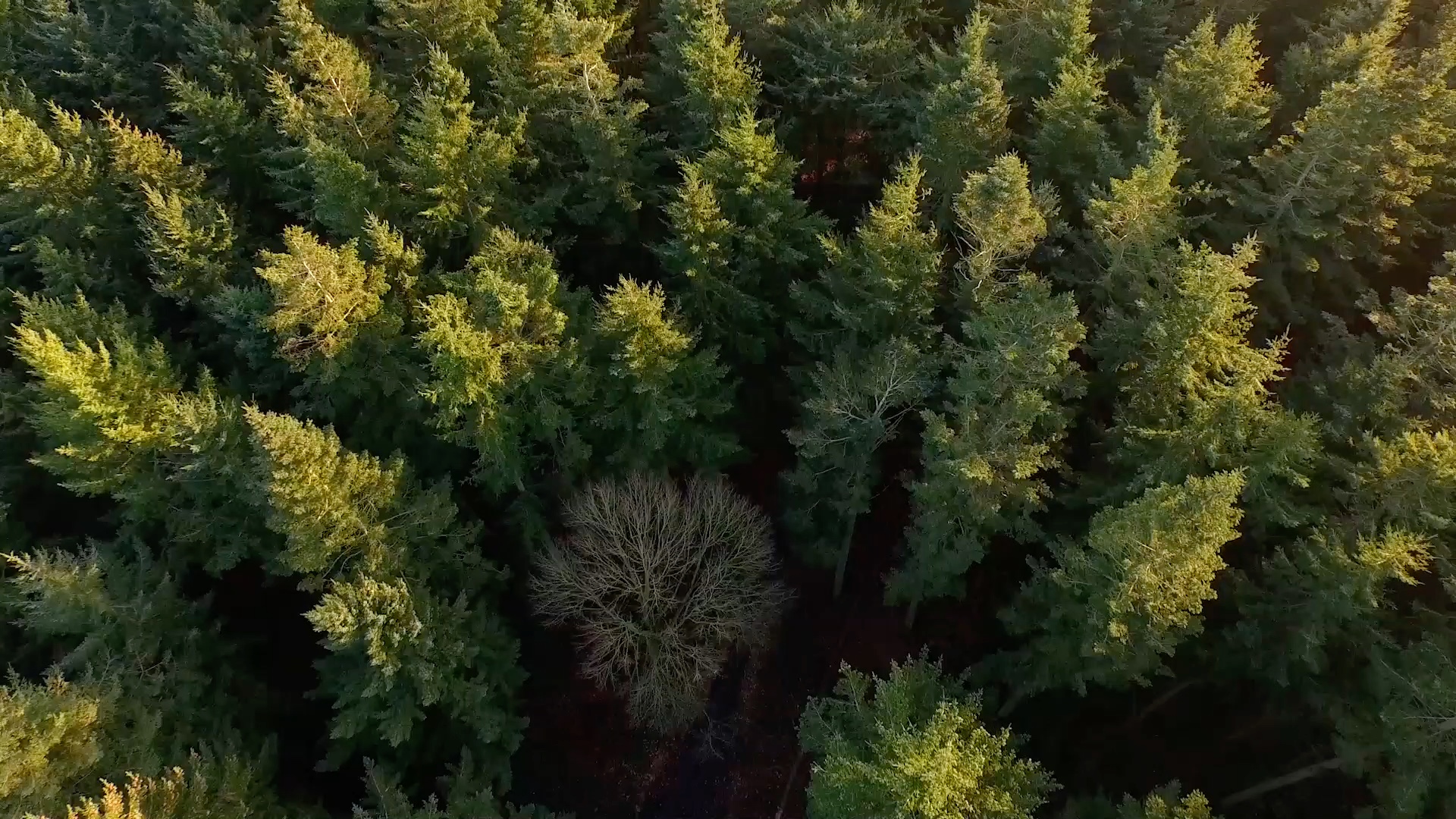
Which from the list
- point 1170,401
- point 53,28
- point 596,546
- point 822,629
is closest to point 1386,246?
point 1170,401

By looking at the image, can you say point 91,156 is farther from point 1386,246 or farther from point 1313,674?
point 1386,246

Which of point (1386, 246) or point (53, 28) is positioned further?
point (53, 28)

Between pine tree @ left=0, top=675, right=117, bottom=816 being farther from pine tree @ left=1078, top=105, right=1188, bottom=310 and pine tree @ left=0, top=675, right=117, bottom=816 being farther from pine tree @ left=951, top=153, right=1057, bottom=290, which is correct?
pine tree @ left=1078, top=105, right=1188, bottom=310

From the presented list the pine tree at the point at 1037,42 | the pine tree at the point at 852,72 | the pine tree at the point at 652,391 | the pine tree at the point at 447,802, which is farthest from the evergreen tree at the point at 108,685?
the pine tree at the point at 1037,42

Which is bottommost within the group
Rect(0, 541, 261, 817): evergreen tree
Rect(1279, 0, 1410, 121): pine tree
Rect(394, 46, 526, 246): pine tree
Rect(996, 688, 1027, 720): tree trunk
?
Rect(0, 541, 261, 817): evergreen tree

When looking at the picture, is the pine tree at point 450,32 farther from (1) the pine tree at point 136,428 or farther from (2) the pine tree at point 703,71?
(1) the pine tree at point 136,428

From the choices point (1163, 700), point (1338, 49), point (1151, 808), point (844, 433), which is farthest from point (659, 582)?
point (1338, 49)

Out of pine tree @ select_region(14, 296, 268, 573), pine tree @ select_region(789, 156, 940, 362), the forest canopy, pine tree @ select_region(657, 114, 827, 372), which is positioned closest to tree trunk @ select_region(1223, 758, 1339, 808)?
the forest canopy
